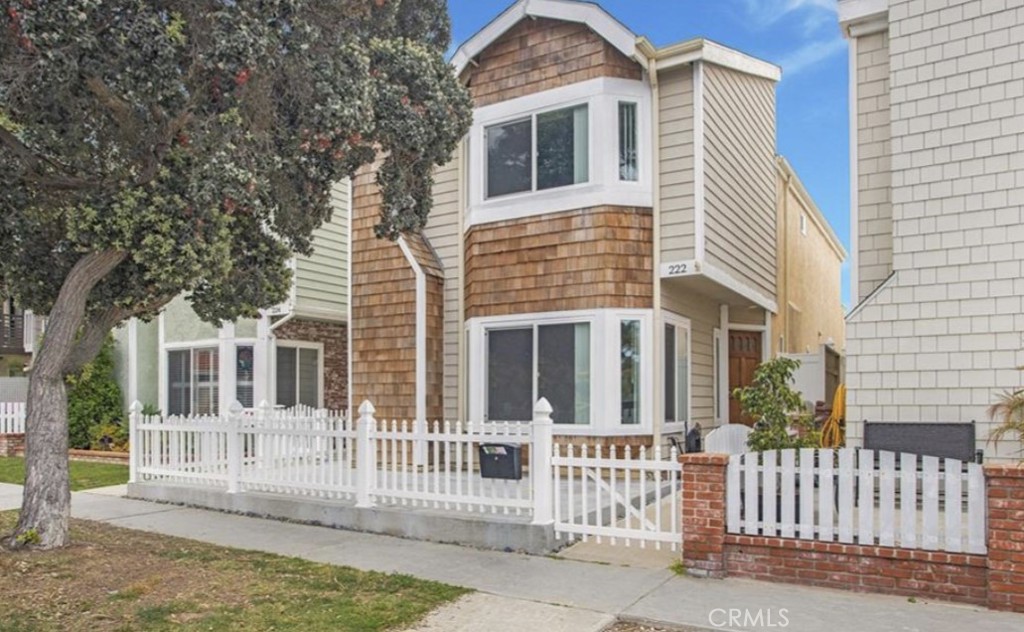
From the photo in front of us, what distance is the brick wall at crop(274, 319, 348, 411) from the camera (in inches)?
614

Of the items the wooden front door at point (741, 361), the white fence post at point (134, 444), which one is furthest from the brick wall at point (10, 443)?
the wooden front door at point (741, 361)

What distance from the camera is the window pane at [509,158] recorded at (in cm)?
1096

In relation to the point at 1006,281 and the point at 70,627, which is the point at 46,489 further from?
the point at 1006,281

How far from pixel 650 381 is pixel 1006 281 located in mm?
4295

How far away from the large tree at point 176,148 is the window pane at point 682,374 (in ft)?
14.9

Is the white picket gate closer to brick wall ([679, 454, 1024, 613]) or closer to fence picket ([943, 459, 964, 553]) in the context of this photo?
brick wall ([679, 454, 1024, 613])

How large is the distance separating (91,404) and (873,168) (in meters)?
15.9

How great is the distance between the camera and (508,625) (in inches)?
206

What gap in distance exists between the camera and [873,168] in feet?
27.9

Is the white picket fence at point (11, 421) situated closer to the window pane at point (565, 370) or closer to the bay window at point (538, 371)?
the bay window at point (538, 371)

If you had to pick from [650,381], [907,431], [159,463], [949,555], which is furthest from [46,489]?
[907,431]

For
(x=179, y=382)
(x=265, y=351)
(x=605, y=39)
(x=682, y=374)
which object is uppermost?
(x=605, y=39)

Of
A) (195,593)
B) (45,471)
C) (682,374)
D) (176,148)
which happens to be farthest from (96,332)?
(682,374)

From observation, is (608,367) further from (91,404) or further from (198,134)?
(91,404)
